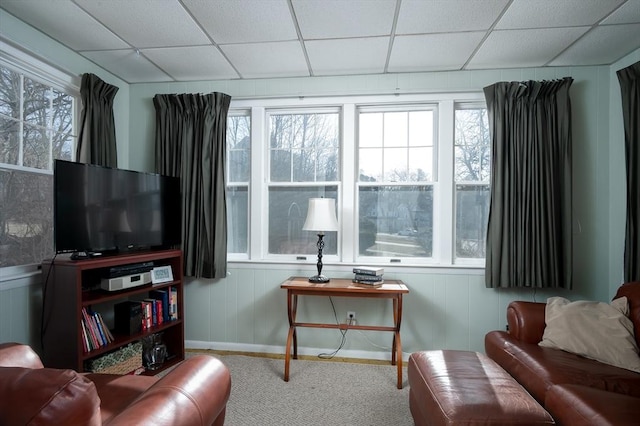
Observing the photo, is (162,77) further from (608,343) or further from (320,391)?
(608,343)

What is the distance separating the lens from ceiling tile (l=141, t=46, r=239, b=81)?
2.42 meters

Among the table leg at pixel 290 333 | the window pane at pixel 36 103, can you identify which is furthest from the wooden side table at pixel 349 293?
the window pane at pixel 36 103

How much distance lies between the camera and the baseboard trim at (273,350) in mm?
2713

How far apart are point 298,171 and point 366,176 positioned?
0.66 metres

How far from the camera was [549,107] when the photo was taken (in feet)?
8.27

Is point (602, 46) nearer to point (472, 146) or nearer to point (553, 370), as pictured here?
point (472, 146)

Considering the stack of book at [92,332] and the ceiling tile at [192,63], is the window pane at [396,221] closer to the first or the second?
the ceiling tile at [192,63]

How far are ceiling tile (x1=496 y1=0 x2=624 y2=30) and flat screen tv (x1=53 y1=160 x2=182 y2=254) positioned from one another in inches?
113

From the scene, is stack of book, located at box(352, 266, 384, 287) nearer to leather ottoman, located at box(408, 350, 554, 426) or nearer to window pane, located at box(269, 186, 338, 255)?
window pane, located at box(269, 186, 338, 255)

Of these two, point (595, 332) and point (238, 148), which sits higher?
point (238, 148)

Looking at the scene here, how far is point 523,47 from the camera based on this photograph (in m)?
2.33

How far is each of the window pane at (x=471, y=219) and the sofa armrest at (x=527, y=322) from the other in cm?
72

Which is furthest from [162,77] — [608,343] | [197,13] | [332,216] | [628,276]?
[628,276]

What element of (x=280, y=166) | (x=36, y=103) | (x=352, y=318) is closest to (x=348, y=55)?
(x=280, y=166)
